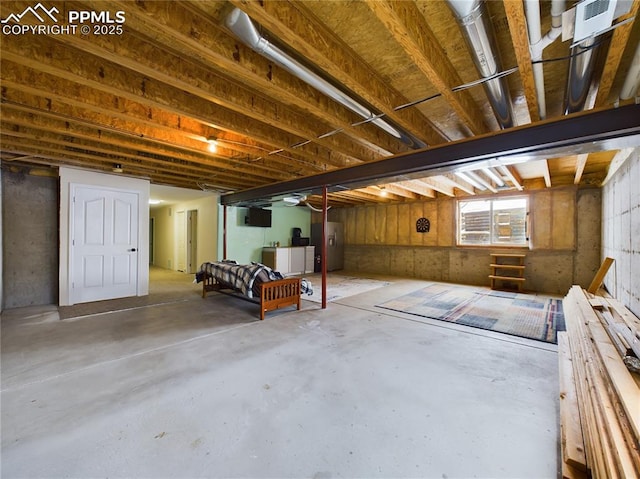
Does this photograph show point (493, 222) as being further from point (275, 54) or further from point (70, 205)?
point (70, 205)

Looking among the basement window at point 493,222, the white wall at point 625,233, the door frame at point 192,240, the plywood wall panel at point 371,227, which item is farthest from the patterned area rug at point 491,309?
the door frame at point 192,240

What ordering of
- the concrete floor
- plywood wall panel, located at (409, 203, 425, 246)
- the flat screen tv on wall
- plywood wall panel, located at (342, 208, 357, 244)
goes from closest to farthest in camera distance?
the concrete floor, the flat screen tv on wall, plywood wall panel, located at (409, 203, 425, 246), plywood wall panel, located at (342, 208, 357, 244)

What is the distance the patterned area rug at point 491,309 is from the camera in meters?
3.46

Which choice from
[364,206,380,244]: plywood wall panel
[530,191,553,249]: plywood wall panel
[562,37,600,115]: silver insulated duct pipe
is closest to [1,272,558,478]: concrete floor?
[562,37,600,115]: silver insulated duct pipe

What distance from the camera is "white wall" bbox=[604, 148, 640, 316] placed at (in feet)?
9.34

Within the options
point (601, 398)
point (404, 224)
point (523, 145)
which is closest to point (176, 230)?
point (404, 224)

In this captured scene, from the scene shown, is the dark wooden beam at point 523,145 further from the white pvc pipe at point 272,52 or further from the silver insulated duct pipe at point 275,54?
the white pvc pipe at point 272,52

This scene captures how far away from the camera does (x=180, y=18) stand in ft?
4.99

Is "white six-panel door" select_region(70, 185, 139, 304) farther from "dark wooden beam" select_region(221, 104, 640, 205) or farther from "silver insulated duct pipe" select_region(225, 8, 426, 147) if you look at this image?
"silver insulated duct pipe" select_region(225, 8, 426, 147)

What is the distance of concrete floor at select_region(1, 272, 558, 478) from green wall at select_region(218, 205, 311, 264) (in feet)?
13.8

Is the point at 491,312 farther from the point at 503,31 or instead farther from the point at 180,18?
the point at 180,18

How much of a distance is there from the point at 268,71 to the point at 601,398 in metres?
3.04

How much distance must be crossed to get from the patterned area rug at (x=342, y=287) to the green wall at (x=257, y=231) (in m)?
2.00

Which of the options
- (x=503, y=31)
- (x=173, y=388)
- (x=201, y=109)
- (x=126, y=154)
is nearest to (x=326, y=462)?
(x=173, y=388)
